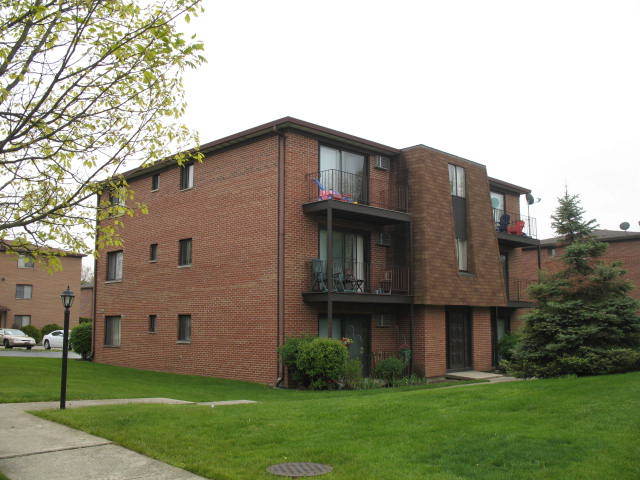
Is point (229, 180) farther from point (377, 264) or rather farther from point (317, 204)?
point (377, 264)

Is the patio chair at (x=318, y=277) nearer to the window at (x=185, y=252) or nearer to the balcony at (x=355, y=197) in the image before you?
the balcony at (x=355, y=197)

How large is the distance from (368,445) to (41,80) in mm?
6130

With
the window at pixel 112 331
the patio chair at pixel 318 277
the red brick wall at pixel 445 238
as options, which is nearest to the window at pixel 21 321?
the window at pixel 112 331

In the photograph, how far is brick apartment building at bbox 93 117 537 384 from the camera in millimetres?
18438

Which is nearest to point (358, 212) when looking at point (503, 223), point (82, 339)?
point (503, 223)

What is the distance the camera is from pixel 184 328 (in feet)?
70.6

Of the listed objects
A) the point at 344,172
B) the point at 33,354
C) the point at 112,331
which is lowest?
the point at 33,354

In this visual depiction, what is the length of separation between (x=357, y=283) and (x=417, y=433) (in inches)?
436

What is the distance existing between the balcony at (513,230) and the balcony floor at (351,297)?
7.56 meters

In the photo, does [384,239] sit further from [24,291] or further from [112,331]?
[24,291]

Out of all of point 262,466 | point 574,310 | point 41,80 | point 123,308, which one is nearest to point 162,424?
point 262,466

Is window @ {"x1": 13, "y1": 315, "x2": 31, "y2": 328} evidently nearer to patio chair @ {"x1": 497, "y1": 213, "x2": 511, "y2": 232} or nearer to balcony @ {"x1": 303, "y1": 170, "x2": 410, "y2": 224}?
balcony @ {"x1": 303, "y1": 170, "x2": 410, "y2": 224}

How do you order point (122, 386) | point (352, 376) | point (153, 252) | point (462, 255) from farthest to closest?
point (153, 252) < point (462, 255) < point (352, 376) < point (122, 386)

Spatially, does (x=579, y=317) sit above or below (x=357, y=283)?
below
